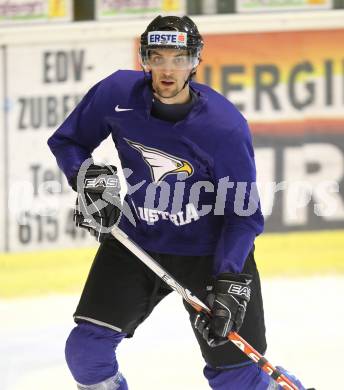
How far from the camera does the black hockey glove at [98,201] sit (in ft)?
10.2

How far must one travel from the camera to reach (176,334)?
467 centimetres

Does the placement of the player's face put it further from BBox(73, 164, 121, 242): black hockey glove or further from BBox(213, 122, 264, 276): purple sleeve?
BBox(73, 164, 121, 242): black hockey glove

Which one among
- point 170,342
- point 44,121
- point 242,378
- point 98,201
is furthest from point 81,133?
point 44,121

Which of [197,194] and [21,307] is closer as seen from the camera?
[197,194]

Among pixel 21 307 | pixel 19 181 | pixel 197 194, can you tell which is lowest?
pixel 21 307

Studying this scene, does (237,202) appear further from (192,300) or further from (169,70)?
(169,70)

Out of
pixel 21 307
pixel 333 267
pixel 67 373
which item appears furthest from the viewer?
pixel 333 267

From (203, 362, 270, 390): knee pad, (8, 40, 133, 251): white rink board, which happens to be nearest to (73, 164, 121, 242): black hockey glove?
(203, 362, 270, 390): knee pad

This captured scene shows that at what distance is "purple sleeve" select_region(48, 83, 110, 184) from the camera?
3168 mm

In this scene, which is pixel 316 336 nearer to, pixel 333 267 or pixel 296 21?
pixel 333 267

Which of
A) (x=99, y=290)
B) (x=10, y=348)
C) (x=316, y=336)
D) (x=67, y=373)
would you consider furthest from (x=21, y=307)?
(x=99, y=290)

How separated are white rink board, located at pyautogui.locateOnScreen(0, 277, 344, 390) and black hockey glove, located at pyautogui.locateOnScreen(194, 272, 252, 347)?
38.0 inches

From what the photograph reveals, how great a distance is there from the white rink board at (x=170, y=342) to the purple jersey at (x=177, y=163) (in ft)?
3.19

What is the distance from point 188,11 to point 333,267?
1.63 metres
